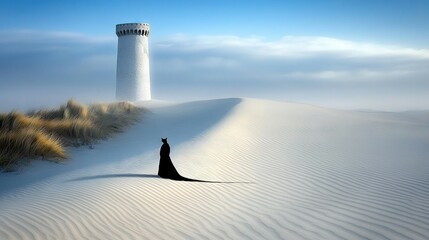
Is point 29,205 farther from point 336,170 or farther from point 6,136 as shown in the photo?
point 336,170

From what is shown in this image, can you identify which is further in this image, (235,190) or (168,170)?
(168,170)

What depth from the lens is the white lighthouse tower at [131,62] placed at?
2811 cm

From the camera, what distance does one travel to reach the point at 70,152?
32.4 feet

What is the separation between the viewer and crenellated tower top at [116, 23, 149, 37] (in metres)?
28.1

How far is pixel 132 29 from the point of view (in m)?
28.1

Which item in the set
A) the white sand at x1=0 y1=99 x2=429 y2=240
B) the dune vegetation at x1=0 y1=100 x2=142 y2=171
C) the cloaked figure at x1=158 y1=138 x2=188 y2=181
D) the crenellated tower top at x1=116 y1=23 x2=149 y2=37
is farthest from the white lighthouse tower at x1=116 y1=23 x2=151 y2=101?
the cloaked figure at x1=158 y1=138 x2=188 y2=181

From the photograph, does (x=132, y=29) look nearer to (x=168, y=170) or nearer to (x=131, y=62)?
(x=131, y=62)

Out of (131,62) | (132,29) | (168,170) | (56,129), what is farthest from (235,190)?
(132,29)

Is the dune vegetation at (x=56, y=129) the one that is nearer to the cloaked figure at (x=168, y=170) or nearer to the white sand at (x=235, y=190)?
the white sand at (x=235, y=190)

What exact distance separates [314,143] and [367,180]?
14.5ft

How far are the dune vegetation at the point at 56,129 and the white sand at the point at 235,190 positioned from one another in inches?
20.3

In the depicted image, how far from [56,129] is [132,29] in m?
18.8

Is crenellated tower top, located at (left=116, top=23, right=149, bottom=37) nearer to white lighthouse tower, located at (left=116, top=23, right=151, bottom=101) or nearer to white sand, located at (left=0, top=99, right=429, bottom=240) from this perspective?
white lighthouse tower, located at (left=116, top=23, right=151, bottom=101)

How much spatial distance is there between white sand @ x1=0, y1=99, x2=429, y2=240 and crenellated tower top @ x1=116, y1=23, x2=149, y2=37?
1705 cm
